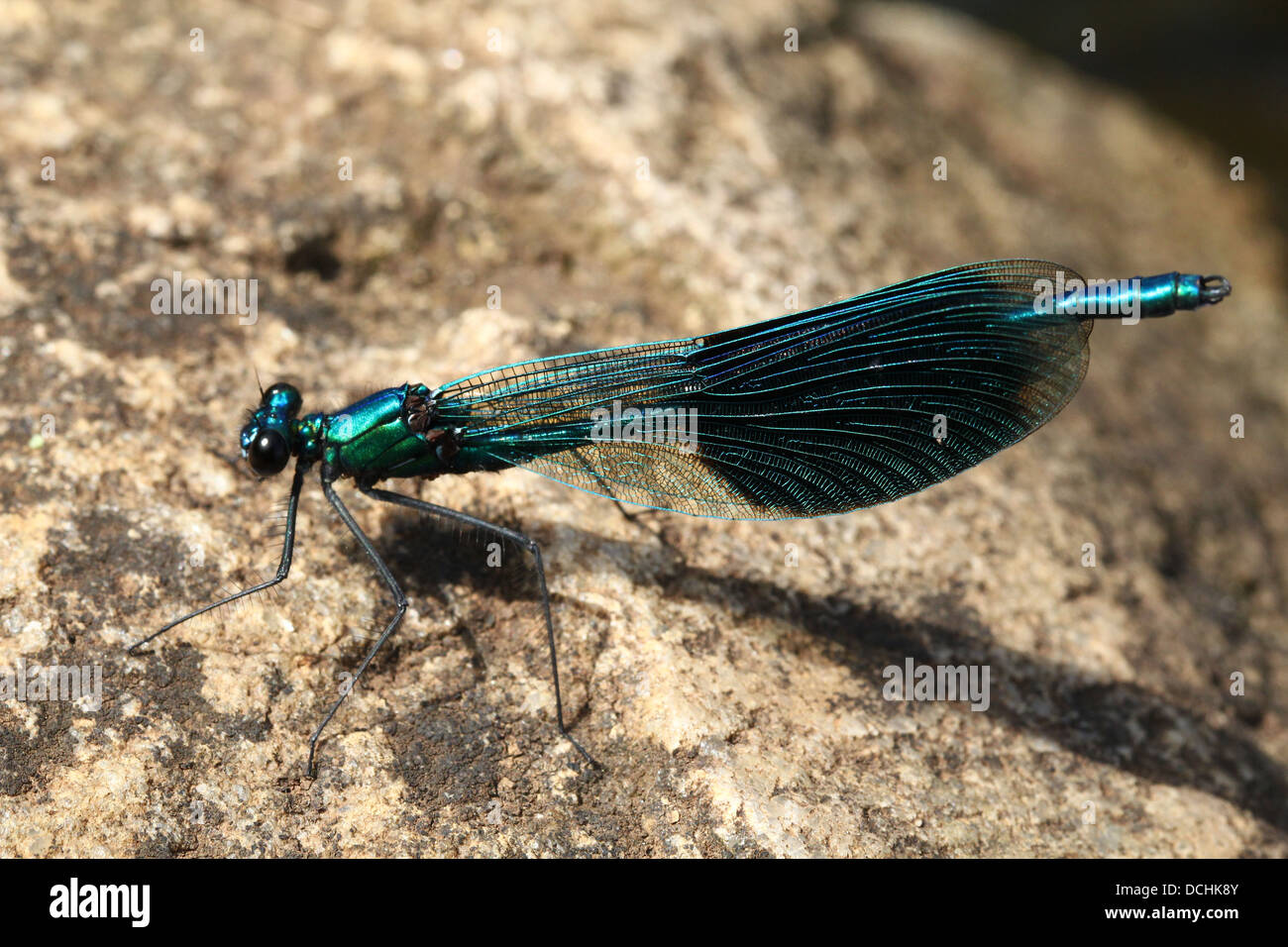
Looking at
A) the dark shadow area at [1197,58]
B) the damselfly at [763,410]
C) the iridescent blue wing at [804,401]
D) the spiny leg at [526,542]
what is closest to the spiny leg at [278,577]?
the damselfly at [763,410]

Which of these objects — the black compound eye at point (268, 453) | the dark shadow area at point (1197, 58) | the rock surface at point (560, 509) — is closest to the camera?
the rock surface at point (560, 509)

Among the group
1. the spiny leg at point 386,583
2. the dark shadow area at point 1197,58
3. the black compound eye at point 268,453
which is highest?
the dark shadow area at point 1197,58

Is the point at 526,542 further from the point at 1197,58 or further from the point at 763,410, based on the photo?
the point at 1197,58

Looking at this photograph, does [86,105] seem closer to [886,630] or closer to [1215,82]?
[886,630]

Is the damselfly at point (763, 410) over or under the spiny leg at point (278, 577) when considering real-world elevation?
over

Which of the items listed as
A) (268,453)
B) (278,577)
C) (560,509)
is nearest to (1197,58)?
(560,509)

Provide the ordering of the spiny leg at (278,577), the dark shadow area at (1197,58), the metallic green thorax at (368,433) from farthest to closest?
1. the dark shadow area at (1197,58)
2. the metallic green thorax at (368,433)
3. the spiny leg at (278,577)

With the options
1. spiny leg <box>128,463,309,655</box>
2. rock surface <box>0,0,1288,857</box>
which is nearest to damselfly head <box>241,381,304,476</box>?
spiny leg <box>128,463,309,655</box>

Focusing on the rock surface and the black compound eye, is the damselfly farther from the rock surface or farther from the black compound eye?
the rock surface

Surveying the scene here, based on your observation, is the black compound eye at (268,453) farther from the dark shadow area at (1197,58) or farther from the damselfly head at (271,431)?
the dark shadow area at (1197,58)
